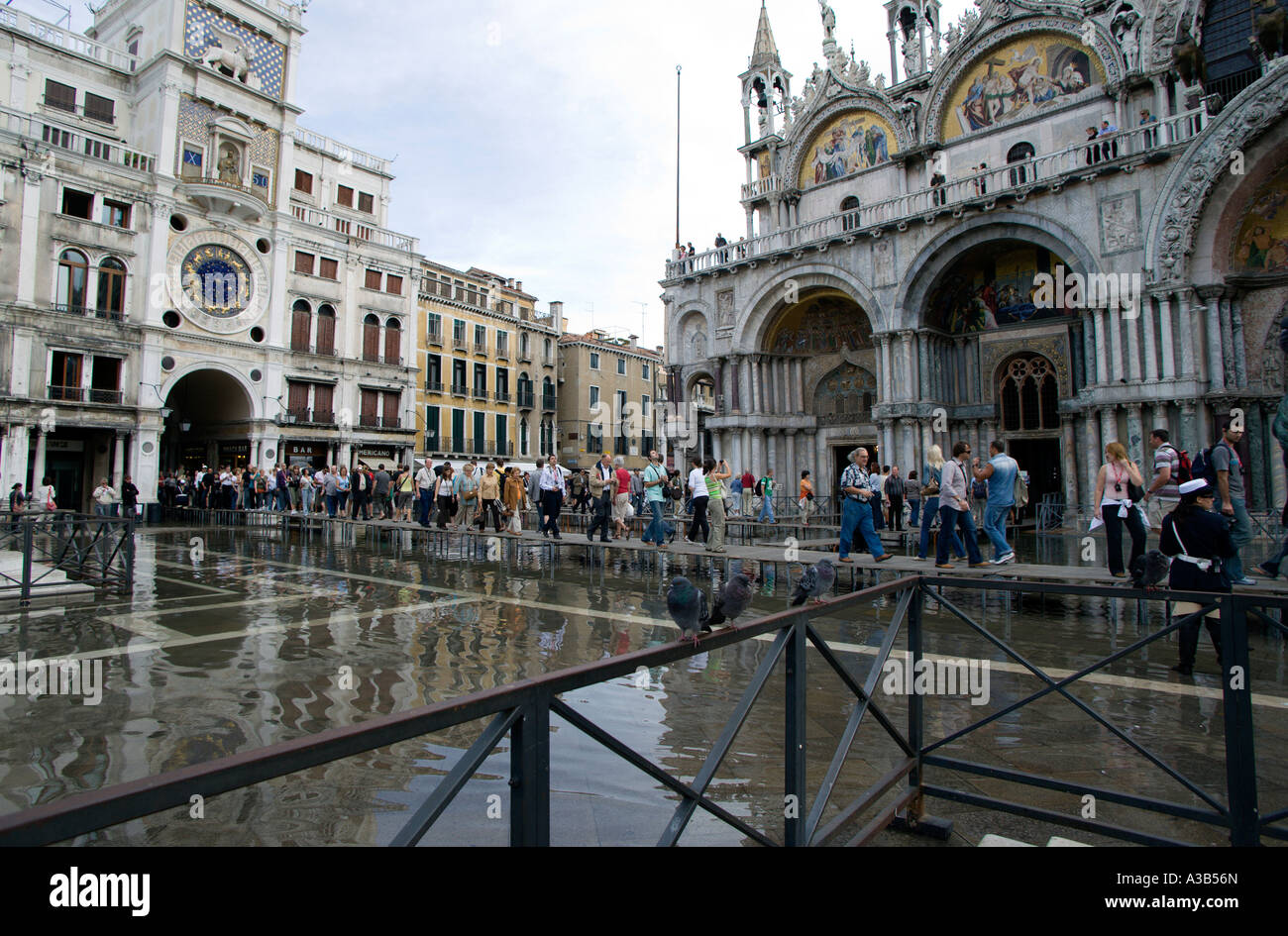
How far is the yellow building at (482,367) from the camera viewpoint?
127ft

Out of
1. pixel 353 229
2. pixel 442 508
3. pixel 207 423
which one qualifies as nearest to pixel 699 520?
pixel 442 508

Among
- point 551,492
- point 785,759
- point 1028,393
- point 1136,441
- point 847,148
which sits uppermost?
point 847,148

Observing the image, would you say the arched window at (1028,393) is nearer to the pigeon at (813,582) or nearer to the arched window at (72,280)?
the pigeon at (813,582)

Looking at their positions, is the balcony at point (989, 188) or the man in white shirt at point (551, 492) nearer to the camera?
the man in white shirt at point (551, 492)

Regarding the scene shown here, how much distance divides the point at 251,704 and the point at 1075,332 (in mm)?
20804

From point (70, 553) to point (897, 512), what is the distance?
15.9m

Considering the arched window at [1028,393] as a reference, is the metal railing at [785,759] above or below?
below

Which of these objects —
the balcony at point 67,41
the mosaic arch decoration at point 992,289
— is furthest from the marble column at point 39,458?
the mosaic arch decoration at point 992,289

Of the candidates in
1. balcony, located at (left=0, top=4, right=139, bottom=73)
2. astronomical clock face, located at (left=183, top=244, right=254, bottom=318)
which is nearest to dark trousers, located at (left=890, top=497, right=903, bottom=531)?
astronomical clock face, located at (left=183, top=244, right=254, bottom=318)

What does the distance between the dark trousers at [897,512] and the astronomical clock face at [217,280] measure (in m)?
26.6

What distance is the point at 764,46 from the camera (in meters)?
26.1

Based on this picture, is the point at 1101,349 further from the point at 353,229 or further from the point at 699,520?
the point at 353,229

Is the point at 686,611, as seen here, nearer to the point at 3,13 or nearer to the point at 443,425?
the point at 3,13
